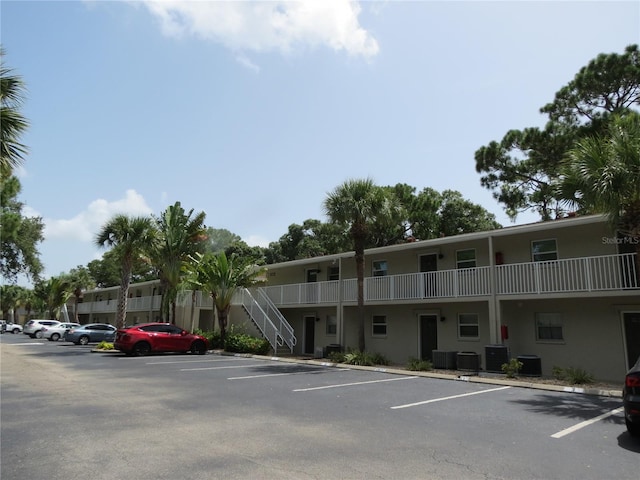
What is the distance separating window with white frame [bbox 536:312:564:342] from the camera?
1638 cm

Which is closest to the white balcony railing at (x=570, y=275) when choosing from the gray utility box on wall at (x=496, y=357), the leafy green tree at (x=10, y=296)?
the gray utility box on wall at (x=496, y=357)

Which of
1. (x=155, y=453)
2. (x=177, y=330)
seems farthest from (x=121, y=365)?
(x=155, y=453)

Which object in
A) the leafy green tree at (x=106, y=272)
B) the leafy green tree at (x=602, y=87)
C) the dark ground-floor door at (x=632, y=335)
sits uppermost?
the leafy green tree at (x=602, y=87)

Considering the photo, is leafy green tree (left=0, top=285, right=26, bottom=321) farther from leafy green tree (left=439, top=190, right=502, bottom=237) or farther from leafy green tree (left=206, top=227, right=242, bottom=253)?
leafy green tree (left=439, top=190, right=502, bottom=237)

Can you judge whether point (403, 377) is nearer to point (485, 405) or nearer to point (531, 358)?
point (531, 358)

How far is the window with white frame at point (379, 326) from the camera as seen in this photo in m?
22.1

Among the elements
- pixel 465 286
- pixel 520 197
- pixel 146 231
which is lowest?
pixel 465 286

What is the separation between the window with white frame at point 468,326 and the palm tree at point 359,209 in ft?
13.3

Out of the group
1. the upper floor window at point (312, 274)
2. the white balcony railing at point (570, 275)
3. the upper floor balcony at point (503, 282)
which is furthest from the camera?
the upper floor window at point (312, 274)

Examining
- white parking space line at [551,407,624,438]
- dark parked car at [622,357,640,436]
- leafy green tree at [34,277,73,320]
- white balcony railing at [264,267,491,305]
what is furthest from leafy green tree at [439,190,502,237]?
leafy green tree at [34,277,73,320]

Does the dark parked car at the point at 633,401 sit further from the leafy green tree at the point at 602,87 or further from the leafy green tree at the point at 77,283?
the leafy green tree at the point at 77,283

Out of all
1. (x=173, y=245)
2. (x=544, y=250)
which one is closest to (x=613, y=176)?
(x=544, y=250)

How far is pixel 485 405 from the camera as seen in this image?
32.2ft

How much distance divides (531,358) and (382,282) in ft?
23.5
